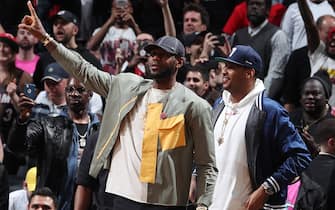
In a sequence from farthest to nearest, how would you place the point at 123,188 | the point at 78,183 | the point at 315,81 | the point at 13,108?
the point at 13,108 → the point at 315,81 → the point at 78,183 → the point at 123,188

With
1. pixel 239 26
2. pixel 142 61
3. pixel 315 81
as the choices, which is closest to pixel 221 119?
pixel 315 81

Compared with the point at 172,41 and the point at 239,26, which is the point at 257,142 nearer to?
the point at 172,41

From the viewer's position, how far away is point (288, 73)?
392 inches

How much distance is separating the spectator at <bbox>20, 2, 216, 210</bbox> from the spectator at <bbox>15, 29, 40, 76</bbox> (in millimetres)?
4446

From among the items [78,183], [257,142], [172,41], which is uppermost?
[172,41]

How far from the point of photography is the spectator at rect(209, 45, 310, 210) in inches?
260

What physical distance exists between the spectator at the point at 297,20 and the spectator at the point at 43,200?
420 cm

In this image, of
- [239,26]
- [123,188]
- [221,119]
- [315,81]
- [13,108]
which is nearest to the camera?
[123,188]

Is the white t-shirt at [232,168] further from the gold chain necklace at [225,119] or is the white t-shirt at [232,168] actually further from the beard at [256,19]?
the beard at [256,19]

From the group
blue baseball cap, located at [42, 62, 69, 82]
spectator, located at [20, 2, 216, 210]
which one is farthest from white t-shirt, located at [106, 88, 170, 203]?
blue baseball cap, located at [42, 62, 69, 82]

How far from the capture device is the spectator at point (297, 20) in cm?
1066

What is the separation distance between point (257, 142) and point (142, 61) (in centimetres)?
356

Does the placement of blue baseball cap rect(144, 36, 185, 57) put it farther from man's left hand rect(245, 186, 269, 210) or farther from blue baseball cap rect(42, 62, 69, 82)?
blue baseball cap rect(42, 62, 69, 82)

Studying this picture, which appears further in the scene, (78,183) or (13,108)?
(13,108)
